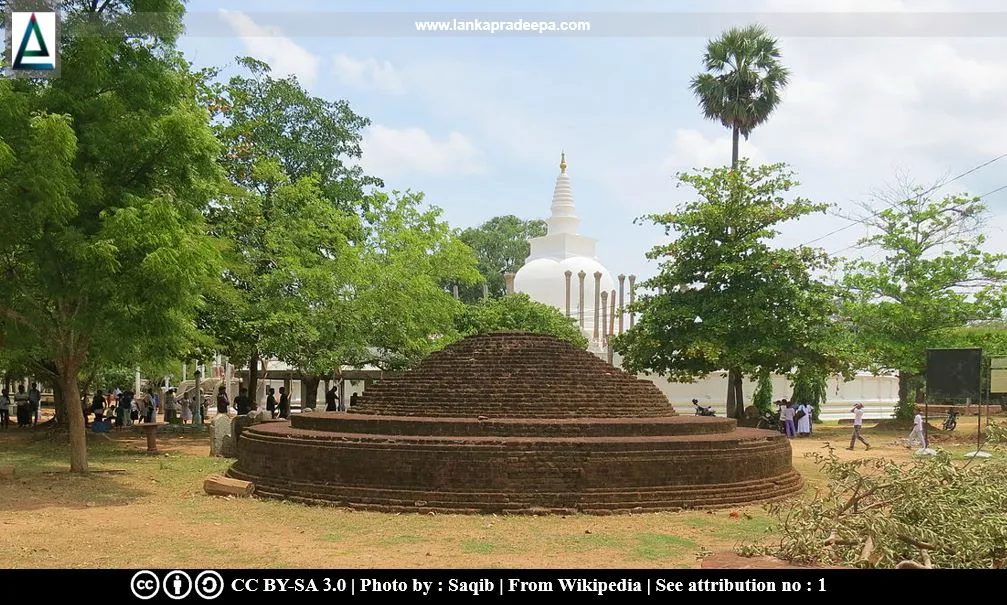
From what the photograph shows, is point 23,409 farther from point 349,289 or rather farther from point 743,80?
point 743,80

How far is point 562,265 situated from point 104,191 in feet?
119

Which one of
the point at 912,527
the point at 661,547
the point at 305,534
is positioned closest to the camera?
the point at 912,527

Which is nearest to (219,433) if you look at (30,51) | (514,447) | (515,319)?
(30,51)

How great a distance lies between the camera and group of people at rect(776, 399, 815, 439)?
2545 centimetres

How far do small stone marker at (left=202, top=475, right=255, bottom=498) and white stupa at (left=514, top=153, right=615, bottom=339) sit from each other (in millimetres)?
33676

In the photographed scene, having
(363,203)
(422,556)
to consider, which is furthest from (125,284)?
(363,203)

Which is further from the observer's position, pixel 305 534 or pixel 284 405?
pixel 284 405

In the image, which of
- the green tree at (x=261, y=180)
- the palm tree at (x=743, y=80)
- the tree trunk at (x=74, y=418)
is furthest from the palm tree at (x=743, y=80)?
the tree trunk at (x=74, y=418)

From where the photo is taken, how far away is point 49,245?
1266 centimetres

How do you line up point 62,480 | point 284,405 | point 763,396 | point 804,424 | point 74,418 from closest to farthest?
point 62,480
point 74,418
point 284,405
point 804,424
point 763,396

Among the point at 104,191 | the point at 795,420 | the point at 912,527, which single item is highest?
the point at 104,191

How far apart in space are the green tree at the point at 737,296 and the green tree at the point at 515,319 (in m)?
4.88

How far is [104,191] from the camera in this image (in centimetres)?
1314

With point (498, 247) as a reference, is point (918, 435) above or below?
below
